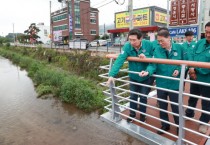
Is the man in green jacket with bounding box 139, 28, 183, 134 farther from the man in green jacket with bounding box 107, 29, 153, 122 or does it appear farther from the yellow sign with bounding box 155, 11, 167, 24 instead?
the yellow sign with bounding box 155, 11, 167, 24

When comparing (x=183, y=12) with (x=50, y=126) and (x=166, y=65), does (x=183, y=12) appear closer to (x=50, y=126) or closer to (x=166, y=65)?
(x=166, y=65)

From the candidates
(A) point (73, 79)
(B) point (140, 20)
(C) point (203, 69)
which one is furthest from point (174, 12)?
(B) point (140, 20)

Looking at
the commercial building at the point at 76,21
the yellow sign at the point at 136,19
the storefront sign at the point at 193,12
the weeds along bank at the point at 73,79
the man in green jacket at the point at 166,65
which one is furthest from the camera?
the commercial building at the point at 76,21

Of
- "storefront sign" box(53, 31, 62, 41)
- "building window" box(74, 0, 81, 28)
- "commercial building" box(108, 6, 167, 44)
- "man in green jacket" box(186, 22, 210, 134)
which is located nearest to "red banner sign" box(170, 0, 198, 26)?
"man in green jacket" box(186, 22, 210, 134)

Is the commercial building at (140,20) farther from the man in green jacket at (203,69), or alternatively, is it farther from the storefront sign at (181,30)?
the man in green jacket at (203,69)

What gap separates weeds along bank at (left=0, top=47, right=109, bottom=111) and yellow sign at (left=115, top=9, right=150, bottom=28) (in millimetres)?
12869

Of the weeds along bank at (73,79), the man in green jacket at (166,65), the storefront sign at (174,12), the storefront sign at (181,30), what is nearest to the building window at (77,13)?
the weeds along bank at (73,79)

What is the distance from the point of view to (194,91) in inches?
113

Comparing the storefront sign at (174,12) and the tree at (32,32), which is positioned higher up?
the tree at (32,32)

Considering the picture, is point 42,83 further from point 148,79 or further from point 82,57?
point 148,79

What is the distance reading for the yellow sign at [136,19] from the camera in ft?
86.6

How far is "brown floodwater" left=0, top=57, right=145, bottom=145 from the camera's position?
16.5 ft

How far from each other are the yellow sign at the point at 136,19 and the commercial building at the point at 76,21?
46.9 ft

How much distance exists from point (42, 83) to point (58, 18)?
37.9 m
